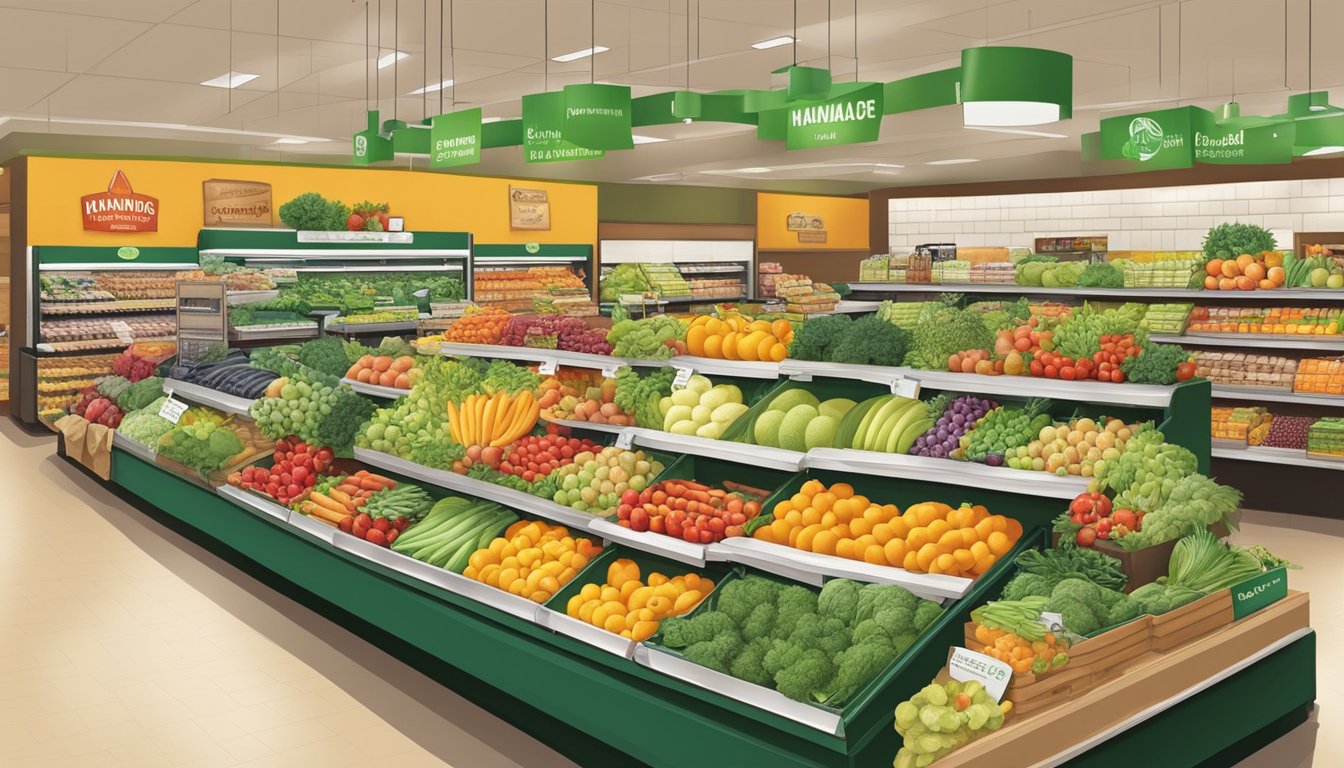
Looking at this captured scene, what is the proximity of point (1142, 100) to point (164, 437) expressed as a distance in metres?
9.49

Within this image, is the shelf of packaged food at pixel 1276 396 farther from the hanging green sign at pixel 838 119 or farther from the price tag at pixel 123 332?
the price tag at pixel 123 332

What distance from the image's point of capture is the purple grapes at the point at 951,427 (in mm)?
4031

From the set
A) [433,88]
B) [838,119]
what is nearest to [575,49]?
[433,88]

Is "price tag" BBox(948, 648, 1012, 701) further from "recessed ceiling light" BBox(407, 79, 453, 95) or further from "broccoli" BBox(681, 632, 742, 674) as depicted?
"recessed ceiling light" BBox(407, 79, 453, 95)

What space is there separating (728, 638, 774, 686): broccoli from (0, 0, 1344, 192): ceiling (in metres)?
4.99

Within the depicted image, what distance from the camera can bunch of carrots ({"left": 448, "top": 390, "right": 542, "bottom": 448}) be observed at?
17.9 feet

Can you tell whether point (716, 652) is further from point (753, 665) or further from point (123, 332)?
point (123, 332)

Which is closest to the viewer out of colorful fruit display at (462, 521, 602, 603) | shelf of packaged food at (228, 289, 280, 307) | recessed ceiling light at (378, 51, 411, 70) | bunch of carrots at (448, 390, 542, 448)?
colorful fruit display at (462, 521, 602, 603)

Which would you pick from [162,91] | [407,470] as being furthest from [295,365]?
[162,91]

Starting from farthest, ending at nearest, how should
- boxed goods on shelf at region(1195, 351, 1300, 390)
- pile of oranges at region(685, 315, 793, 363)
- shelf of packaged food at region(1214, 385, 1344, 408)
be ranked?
boxed goods on shelf at region(1195, 351, 1300, 390) → shelf of packaged food at region(1214, 385, 1344, 408) → pile of oranges at region(685, 315, 793, 363)

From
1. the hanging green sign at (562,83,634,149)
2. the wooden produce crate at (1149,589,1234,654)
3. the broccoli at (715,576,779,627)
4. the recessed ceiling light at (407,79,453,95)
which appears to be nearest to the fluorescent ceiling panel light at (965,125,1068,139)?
the recessed ceiling light at (407,79,453,95)

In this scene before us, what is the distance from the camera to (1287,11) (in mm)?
7453

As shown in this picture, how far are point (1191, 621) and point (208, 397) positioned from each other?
6173 millimetres

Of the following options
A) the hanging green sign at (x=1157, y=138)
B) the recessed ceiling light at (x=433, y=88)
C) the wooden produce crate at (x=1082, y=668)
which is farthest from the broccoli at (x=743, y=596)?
the recessed ceiling light at (x=433, y=88)
